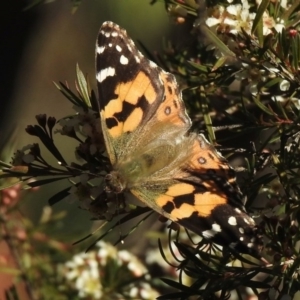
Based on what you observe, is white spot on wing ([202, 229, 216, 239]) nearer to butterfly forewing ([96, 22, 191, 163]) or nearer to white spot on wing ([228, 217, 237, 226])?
white spot on wing ([228, 217, 237, 226])

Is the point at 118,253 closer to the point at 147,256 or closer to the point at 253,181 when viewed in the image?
the point at 147,256

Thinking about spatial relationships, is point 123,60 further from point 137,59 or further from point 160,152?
point 160,152

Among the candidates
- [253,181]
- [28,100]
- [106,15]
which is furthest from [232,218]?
[28,100]

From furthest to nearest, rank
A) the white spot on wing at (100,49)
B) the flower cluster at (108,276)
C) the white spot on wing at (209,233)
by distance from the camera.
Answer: the flower cluster at (108,276) → the white spot on wing at (100,49) → the white spot on wing at (209,233)

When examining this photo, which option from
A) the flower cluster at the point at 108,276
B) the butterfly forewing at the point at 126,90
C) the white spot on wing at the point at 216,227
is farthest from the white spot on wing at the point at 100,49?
the flower cluster at the point at 108,276

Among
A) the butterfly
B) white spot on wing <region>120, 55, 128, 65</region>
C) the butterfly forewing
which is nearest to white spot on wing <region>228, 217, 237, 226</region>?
the butterfly

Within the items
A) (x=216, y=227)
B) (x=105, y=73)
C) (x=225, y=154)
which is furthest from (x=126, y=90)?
(x=216, y=227)

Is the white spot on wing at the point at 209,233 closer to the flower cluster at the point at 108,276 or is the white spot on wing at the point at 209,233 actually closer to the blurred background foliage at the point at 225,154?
the blurred background foliage at the point at 225,154
